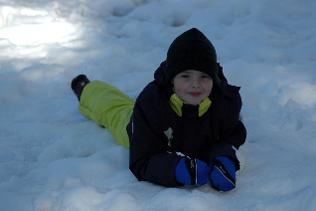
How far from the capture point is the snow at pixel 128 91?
2.05 m

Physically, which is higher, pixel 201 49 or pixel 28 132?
pixel 201 49

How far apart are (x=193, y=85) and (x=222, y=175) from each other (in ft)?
1.24

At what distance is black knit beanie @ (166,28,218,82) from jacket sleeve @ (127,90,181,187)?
222mm

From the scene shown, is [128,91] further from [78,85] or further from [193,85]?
[193,85]

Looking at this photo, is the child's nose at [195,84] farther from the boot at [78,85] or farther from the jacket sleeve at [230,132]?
the boot at [78,85]

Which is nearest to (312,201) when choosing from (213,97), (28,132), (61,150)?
(213,97)

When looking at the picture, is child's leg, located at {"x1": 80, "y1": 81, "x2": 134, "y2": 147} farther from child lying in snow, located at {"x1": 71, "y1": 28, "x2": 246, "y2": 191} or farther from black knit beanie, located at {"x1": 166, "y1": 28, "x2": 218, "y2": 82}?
black knit beanie, located at {"x1": 166, "y1": 28, "x2": 218, "y2": 82}

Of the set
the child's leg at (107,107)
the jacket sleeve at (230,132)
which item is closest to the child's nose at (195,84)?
the jacket sleeve at (230,132)

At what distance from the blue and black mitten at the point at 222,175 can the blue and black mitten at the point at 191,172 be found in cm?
3

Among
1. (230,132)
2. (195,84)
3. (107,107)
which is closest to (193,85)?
(195,84)

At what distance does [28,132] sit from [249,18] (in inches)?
83.2

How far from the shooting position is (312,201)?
183 cm

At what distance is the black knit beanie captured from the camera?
2059 millimetres

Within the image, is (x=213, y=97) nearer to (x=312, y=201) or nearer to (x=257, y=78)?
(x=312, y=201)
